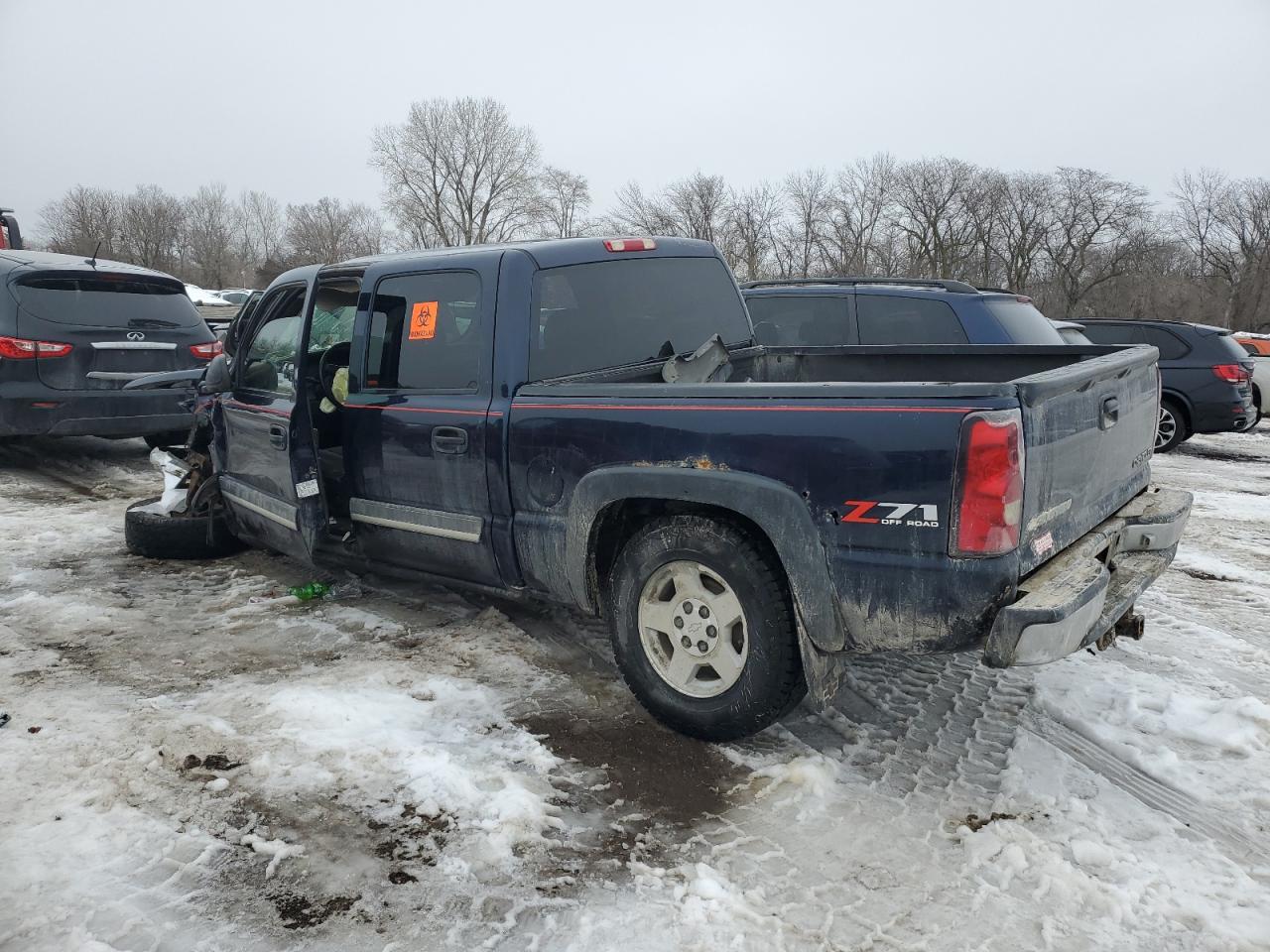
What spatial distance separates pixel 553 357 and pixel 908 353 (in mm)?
1892

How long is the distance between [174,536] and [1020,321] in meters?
6.43

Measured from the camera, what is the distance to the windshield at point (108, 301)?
764cm

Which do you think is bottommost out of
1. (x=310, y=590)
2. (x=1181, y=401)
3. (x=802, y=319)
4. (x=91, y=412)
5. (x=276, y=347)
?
(x=310, y=590)

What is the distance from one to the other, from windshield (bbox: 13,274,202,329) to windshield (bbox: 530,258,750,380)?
5.99m

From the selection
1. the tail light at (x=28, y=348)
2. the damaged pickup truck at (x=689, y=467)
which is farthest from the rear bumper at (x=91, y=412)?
the damaged pickup truck at (x=689, y=467)

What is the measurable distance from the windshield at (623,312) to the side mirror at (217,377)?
92.0 inches

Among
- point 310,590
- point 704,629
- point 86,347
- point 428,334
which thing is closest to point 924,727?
point 704,629

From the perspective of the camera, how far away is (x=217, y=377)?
509 centimetres

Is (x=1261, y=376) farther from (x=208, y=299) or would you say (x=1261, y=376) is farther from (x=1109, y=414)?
(x=208, y=299)

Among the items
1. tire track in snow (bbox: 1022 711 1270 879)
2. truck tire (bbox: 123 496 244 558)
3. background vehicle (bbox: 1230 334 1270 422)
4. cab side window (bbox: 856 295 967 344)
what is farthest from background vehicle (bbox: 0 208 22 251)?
background vehicle (bbox: 1230 334 1270 422)

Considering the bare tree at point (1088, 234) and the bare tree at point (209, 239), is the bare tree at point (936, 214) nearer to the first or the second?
the bare tree at point (1088, 234)

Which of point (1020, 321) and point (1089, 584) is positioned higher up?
point (1020, 321)

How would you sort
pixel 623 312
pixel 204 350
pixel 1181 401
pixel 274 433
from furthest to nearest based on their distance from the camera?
pixel 1181 401 → pixel 204 350 → pixel 274 433 → pixel 623 312

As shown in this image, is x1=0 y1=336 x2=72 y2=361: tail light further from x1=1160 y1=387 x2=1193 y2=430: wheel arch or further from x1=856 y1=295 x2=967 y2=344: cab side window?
x1=1160 y1=387 x2=1193 y2=430: wheel arch
